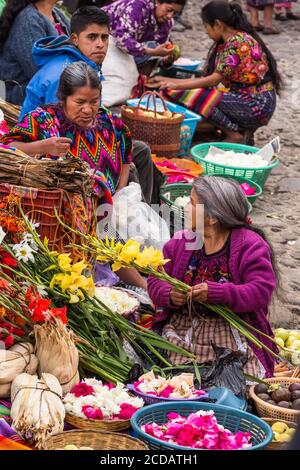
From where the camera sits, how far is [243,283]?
4.64 metres

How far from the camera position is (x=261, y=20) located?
14.8m

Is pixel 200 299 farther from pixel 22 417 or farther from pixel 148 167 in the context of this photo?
pixel 148 167

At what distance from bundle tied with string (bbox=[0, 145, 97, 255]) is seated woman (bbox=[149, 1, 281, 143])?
4138mm

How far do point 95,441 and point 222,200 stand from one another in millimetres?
1423

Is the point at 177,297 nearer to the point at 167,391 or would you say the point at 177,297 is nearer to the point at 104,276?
the point at 167,391

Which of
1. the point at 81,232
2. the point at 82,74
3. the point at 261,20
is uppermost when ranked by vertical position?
the point at 82,74

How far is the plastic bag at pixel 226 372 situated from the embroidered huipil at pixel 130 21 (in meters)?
4.71

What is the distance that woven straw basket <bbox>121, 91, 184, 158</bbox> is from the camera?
7746mm

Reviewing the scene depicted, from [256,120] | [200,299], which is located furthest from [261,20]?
[200,299]

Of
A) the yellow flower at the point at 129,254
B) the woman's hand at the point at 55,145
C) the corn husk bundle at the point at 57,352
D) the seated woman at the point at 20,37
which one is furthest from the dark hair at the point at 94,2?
the corn husk bundle at the point at 57,352

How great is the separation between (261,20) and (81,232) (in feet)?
35.6

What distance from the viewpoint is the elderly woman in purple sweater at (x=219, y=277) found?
4.56 meters

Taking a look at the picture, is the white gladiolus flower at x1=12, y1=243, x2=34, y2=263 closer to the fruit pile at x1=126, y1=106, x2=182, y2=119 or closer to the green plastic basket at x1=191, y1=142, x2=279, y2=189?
the green plastic basket at x1=191, y1=142, x2=279, y2=189

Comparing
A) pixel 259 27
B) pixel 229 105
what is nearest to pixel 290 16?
pixel 259 27
